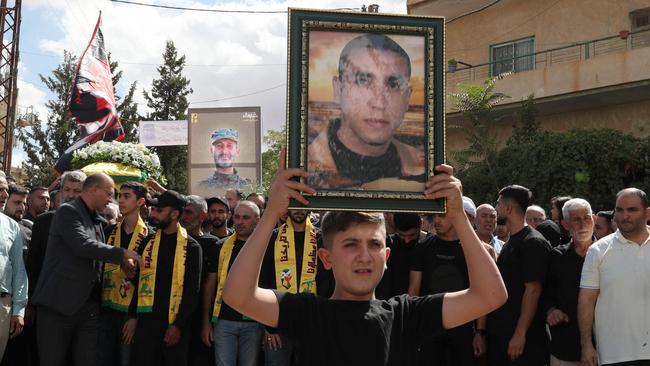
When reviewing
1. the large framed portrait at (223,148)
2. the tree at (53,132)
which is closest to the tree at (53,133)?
the tree at (53,132)

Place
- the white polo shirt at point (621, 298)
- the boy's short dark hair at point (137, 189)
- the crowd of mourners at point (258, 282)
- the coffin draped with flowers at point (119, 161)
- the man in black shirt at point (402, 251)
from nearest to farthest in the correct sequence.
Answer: the white polo shirt at point (621, 298) → the crowd of mourners at point (258, 282) → the man in black shirt at point (402, 251) → the boy's short dark hair at point (137, 189) → the coffin draped with flowers at point (119, 161)

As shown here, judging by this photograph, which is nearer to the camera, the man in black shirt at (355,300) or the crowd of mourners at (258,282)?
the man in black shirt at (355,300)

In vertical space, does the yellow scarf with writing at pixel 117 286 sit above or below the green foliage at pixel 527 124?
below

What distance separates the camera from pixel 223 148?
25.1 m

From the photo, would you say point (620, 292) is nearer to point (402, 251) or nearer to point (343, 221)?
point (402, 251)

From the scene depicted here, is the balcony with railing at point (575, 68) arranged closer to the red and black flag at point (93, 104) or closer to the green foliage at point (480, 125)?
the green foliage at point (480, 125)

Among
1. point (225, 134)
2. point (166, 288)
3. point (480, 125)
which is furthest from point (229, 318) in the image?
point (225, 134)

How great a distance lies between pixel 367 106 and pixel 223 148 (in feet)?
72.2

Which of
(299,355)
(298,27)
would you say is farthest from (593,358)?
(298,27)

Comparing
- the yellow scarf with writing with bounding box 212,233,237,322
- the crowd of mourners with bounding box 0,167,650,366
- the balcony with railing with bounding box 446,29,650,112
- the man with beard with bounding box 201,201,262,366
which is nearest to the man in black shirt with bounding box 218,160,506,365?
the crowd of mourners with bounding box 0,167,650,366

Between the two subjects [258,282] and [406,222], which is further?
[406,222]

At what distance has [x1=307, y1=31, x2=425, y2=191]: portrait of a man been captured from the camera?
336cm

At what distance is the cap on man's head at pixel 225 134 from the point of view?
83.5 ft

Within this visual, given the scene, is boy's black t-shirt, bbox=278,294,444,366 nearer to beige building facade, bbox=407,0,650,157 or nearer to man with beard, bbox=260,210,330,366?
man with beard, bbox=260,210,330,366
